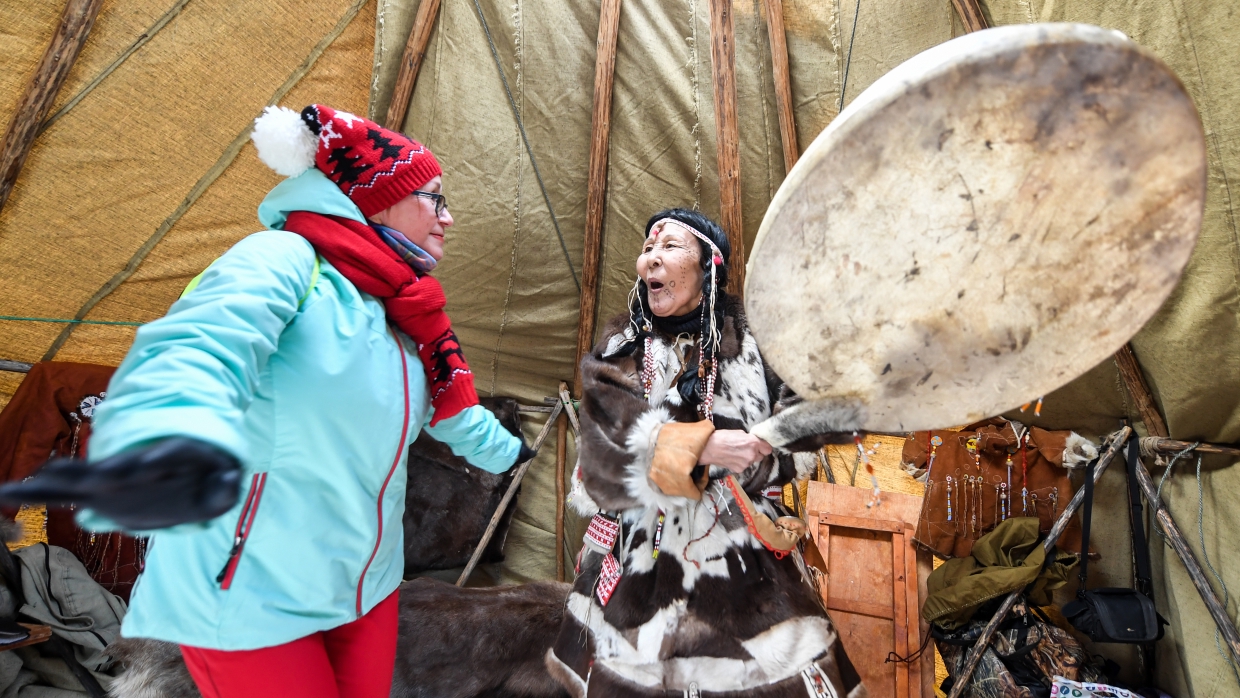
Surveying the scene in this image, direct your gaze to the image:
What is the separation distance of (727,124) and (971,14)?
1.02 metres

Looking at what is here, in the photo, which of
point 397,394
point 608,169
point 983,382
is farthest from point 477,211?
point 983,382

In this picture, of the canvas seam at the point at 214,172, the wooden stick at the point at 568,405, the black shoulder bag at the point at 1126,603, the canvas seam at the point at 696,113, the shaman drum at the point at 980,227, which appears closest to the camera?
the shaman drum at the point at 980,227

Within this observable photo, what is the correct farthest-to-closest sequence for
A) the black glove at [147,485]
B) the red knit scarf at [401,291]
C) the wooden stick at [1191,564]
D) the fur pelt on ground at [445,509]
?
the fur pelt on ground at [445,509] → the wooden stick at [1191,564] → the red knit scarf at [401,291] → the black glove at [147,485]

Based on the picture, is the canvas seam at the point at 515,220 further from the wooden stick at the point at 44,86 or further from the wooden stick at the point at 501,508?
the wooden stick at the point at 44,86

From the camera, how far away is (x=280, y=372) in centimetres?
102

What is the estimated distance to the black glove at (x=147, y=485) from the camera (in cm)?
56

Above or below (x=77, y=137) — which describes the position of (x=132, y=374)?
below

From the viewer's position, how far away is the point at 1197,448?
6.93 ft

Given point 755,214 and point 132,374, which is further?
point 755,214

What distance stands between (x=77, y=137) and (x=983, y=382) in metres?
3.26

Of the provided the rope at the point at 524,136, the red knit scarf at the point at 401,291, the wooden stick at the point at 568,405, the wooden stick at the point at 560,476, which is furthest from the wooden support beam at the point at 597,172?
the red knit scarf at the point at 401,291

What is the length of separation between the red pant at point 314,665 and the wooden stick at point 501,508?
2.21 metres

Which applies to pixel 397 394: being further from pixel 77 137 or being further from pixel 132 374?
pixel 77 137

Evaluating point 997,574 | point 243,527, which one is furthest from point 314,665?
point 997,574
